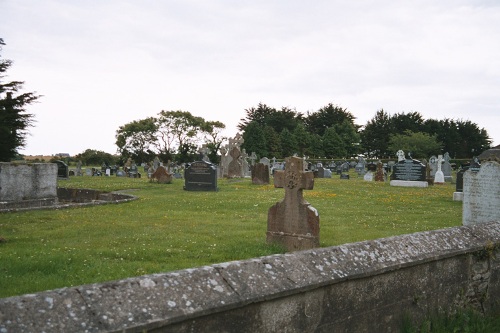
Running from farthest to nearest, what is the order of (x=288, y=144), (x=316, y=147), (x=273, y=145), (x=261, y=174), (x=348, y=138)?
1. (x=273, y=145)
2. (x=288, y=144)
3. (x=348, y=138)
4. (x=316, y=147)
5. (x=261, y=174)

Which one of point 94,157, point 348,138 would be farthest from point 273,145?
point 94,157

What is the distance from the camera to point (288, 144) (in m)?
76.9

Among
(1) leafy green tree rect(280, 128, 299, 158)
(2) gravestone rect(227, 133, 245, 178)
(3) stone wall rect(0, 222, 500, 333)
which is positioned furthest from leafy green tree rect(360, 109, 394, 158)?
(3) stone wall rect(0, 222, 500, 333)

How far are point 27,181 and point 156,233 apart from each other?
924 centimetres

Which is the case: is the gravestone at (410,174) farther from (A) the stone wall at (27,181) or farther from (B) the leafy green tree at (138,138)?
(B) the leafy green tree at (138,138)

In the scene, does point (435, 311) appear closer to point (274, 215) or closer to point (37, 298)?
point (37, 298)

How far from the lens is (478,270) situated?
5.22 m

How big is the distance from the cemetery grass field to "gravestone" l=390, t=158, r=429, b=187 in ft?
24.3

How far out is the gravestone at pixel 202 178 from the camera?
835 inches

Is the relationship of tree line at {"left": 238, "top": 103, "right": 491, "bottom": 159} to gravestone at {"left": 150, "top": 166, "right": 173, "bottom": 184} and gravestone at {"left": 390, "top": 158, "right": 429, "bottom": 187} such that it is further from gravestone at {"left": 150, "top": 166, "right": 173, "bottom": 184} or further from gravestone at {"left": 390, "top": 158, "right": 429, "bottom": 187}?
gravestone at {"left": 150, "top": 166, "right": 173, "bottom": 184}

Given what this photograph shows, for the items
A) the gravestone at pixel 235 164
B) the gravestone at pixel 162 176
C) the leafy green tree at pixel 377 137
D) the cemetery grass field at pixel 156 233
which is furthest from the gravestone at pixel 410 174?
the leafy green tree at pixel 377 137

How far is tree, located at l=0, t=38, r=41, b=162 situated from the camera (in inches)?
949

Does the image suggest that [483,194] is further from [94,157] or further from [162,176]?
[94,157]

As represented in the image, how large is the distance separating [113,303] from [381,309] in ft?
8.19
